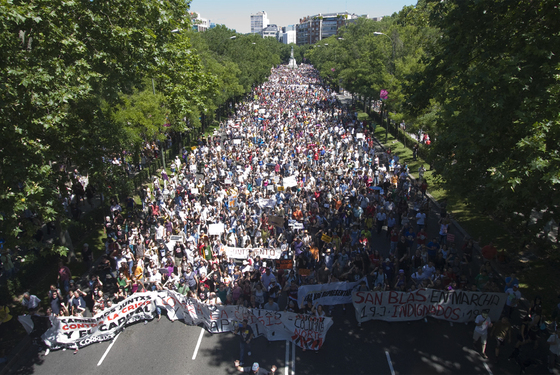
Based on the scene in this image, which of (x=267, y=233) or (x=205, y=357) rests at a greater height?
(x=267, y=233)

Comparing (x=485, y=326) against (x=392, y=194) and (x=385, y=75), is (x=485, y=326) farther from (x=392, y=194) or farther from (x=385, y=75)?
(x=385, y=75)

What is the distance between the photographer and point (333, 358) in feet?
34.6

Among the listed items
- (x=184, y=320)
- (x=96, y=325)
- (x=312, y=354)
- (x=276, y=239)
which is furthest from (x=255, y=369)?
(x=276, y=239)

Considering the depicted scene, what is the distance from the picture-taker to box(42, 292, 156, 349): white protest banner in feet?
37.3

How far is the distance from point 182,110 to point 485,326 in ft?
66.9

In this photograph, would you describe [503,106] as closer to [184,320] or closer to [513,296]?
[513,296]

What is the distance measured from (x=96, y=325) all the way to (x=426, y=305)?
979 centimetres

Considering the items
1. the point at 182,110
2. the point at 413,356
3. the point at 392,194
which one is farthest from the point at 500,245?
the point at 182,110

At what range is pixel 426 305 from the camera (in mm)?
11742

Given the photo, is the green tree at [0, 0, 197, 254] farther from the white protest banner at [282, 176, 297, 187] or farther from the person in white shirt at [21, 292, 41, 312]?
the white protest banner at [282, 176, 297, 187]

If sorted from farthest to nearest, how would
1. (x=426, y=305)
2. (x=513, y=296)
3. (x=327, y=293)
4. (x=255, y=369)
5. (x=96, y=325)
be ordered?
1. (x=327, y=293)
2. (x=426, y=305)
3. (x=96, y=325)
4. (x=513, y=296)
5. (x=255, y=369)

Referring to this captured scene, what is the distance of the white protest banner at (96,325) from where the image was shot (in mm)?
11383

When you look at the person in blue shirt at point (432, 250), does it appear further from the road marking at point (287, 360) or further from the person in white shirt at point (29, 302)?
the person in white shirt at point (29, 302)

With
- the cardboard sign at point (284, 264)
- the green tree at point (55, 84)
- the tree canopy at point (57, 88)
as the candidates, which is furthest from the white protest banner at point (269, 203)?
the green tree at point (55, 84)
